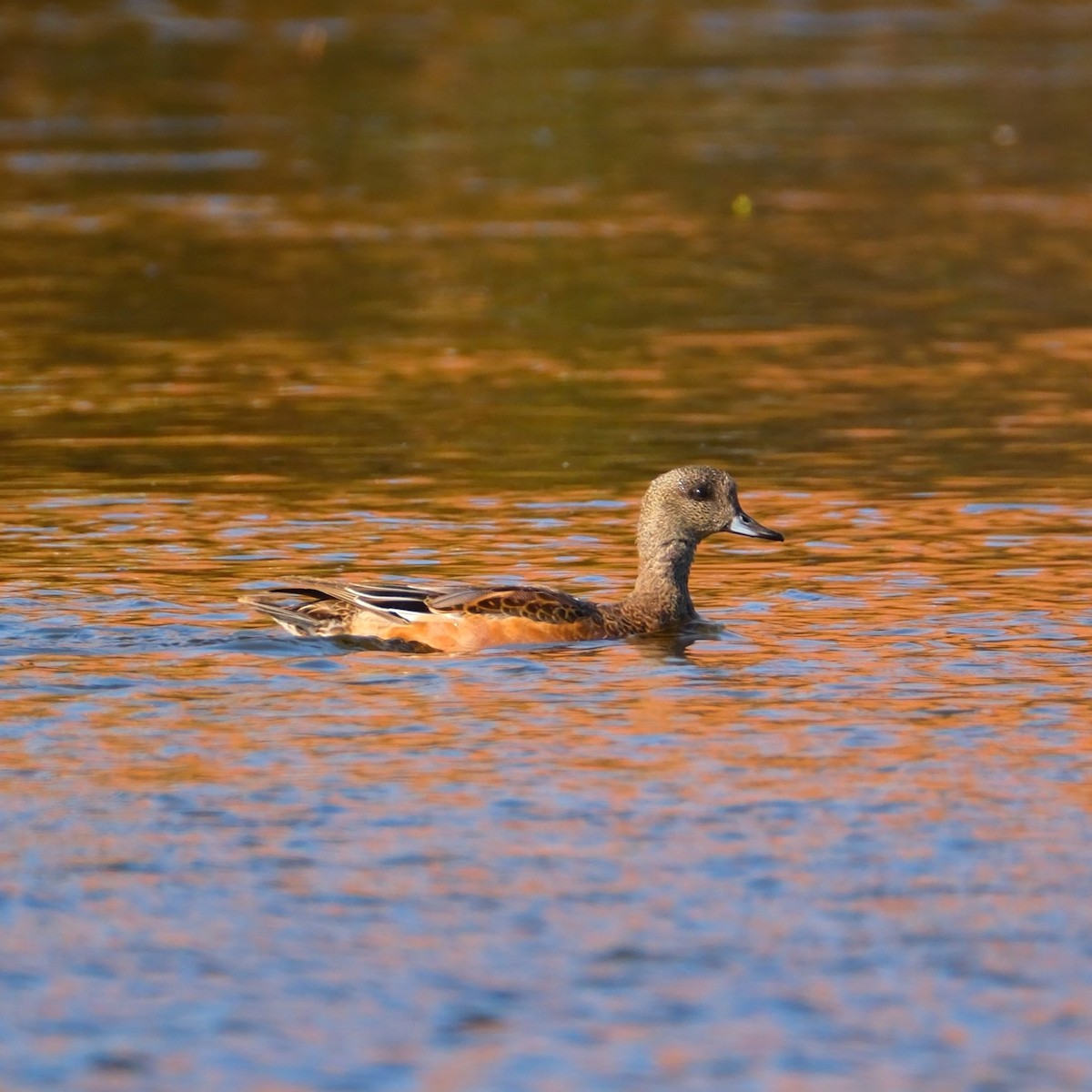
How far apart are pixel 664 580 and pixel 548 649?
98cm

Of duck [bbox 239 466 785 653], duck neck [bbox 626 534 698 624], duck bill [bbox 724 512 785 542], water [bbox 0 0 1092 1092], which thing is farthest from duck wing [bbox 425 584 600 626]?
duck bill [bbox 724 512 785 542]

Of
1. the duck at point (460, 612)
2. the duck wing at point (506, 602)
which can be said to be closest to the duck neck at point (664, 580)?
the duck at point (460, 612)

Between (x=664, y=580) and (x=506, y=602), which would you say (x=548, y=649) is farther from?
(x=664, y=580)

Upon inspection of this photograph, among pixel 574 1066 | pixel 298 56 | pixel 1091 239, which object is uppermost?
pixel 298 56

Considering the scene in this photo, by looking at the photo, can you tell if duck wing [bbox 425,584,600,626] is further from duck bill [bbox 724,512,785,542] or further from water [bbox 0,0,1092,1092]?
duck bill [bbox 724,512,785,542]

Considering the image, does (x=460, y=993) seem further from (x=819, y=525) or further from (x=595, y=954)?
(x=819, y=525)

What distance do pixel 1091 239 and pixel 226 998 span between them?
71.4 ft

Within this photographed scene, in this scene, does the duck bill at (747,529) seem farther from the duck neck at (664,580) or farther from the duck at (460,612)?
the duck at (460,612)

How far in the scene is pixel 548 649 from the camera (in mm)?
11977

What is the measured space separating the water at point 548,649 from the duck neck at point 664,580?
297mm

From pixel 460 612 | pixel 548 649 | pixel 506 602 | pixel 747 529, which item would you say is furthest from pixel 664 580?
pixel 460 612

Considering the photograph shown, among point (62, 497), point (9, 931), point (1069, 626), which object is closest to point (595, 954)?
point (9, 931)

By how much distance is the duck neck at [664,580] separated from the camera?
41.3 feet

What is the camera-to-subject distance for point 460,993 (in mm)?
7551
